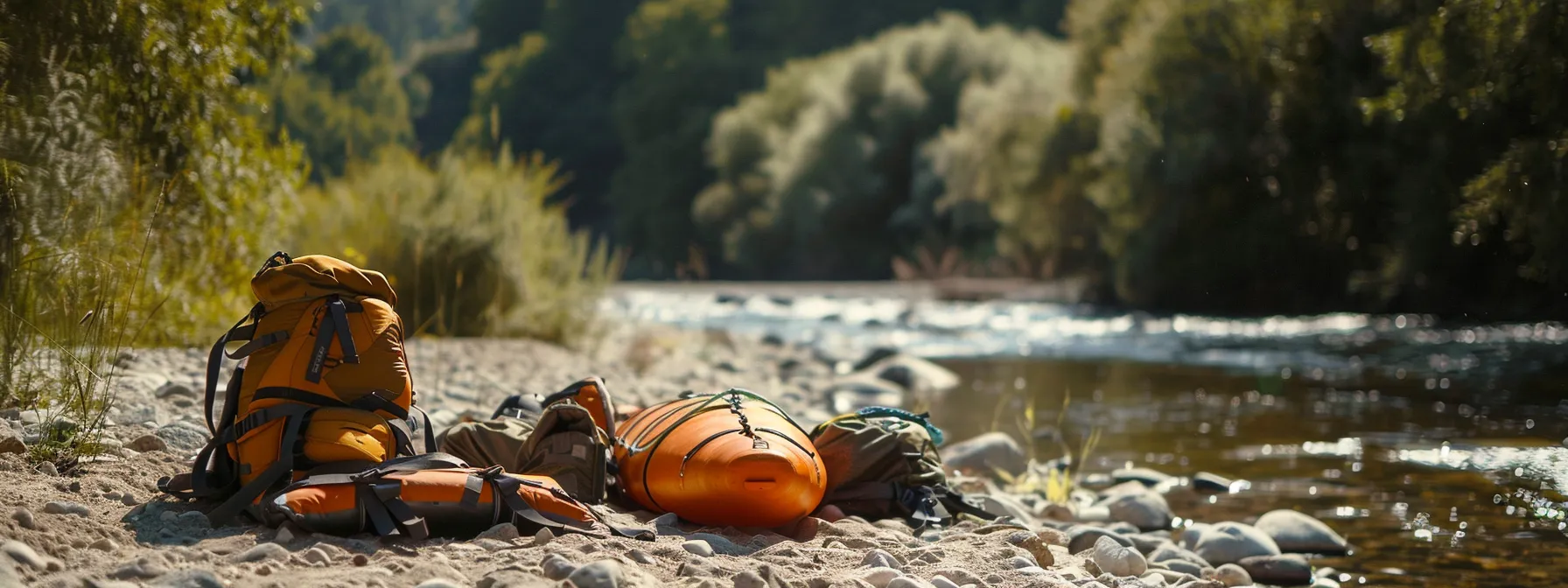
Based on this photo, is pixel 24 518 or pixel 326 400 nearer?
pixel 24 518

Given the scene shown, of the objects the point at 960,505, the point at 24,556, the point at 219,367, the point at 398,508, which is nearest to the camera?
the point at 24,556

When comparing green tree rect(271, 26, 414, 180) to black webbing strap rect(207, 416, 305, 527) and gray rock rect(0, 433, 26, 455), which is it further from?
black webbing strap rect(207, 416, 305, 527)

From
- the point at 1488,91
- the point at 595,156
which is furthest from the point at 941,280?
the point at 595,156

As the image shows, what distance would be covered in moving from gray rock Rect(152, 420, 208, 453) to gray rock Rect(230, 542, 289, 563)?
1424 mm

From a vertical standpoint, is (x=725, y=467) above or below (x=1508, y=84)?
below

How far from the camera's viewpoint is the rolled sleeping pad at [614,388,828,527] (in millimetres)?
4301

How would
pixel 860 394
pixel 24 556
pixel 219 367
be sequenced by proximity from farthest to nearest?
pixel 860 394 < pixel 219 367 < pixel 24 556

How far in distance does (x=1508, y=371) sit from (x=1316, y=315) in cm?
792

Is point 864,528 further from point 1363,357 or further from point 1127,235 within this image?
point 1127,235

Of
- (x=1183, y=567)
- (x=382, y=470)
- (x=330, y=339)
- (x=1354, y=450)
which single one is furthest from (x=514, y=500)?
(x=1354, y=450)

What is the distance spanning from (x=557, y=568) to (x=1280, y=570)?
287 cm

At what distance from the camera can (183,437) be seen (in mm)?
4777

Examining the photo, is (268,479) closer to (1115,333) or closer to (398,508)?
(398,508)

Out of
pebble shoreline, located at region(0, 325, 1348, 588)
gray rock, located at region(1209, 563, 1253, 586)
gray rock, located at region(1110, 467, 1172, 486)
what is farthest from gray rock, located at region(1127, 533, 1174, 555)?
gray rock, located at region(1110, 467, 1172, 486)
